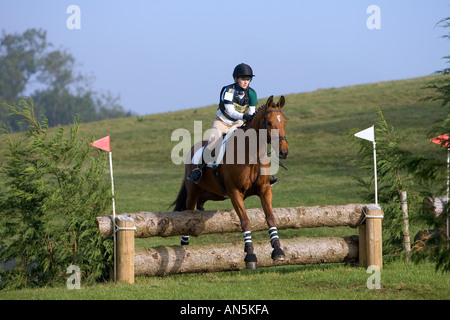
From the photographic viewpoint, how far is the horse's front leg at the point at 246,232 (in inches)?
388

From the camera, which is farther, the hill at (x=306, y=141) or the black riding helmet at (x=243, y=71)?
the hill at (x=306, y=141)

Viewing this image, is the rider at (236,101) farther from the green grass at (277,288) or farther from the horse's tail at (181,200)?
the green grass at (277,288)

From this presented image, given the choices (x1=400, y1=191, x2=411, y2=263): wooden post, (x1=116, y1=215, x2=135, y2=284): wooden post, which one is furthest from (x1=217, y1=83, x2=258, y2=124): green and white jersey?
(x1=400, y1=191, x2=411, y2=263): wooden post

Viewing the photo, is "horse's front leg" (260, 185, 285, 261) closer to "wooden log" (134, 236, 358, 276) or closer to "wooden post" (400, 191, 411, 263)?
"wooden log" (134, 236, 358, 276)

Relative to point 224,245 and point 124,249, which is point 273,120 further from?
point 124,249

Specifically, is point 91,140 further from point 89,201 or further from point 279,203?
point 279,203

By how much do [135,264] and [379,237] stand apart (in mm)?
4411

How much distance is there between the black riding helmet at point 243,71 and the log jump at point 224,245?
7.98 ft

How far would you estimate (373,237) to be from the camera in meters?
11.2

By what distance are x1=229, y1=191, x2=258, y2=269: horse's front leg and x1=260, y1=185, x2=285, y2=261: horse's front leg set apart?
33 cm

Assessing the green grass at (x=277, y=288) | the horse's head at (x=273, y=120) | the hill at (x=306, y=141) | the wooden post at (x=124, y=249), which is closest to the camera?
the green grass at (x=277, y=288)

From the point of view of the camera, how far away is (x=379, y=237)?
11.3m

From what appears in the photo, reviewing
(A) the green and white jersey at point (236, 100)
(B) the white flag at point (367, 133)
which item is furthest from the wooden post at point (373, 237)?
(A) the green and white jersey at point (236, 100)
